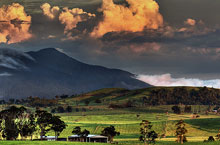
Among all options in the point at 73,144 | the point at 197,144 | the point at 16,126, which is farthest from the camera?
the point at 16,126

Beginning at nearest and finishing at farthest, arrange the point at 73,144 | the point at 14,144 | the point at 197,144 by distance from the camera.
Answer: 1. the point at 14,144
2. the point at 73,144
3. the point at 197,144

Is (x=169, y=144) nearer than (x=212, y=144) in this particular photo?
No

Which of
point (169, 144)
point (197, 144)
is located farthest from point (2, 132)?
point (197, 144)

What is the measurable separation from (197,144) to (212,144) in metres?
18.3

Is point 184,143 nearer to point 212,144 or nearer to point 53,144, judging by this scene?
point 212,144

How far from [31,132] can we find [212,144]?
9312 cm

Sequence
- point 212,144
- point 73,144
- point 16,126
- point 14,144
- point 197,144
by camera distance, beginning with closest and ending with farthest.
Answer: point 14,144 < point 73,144 < point 212,144 < point 197,144 < point 16,126

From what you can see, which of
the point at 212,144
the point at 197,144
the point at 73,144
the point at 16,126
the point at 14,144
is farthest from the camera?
the point at 16,126

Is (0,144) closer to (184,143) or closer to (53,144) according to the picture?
(53,144)

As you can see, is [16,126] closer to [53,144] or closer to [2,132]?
[2,132]

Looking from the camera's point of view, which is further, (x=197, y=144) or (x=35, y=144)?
(x=197, y=144)

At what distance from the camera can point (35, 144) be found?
13700 centimetres

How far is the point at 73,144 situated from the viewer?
148 meters

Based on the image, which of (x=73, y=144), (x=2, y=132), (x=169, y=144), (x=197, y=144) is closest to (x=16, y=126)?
(x=2, y=132)
